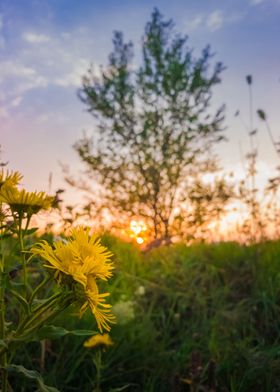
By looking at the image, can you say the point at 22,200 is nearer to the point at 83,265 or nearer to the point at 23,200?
the point at 23,200

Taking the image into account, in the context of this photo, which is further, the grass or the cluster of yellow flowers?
the grass

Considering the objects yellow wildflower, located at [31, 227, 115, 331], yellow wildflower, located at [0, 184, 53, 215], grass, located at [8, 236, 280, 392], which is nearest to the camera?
yellow wildflower, located at [31, 227, 115, 331]

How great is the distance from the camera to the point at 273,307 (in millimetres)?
3539

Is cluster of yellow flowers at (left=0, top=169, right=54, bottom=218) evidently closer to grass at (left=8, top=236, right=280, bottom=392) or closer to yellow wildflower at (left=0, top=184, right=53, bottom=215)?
yellow wildflower at (left=0, top=184, right=53, bottom=215)

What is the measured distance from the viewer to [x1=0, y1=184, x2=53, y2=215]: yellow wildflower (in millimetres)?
1359

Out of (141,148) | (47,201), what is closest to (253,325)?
(47,201)

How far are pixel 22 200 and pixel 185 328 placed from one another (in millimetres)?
2486

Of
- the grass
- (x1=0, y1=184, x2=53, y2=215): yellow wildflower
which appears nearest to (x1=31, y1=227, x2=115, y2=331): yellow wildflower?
(x1=0, y1=184, x2=53, y2=215): yellow wildflower

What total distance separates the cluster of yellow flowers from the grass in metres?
0.68

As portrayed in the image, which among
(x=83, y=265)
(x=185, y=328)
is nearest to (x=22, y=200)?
(x=83, y=265)

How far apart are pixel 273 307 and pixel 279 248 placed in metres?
0.99

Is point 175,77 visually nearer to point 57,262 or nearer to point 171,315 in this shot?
point 171,315

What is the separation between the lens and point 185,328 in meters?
3.62

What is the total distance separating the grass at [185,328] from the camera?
8.79ft
